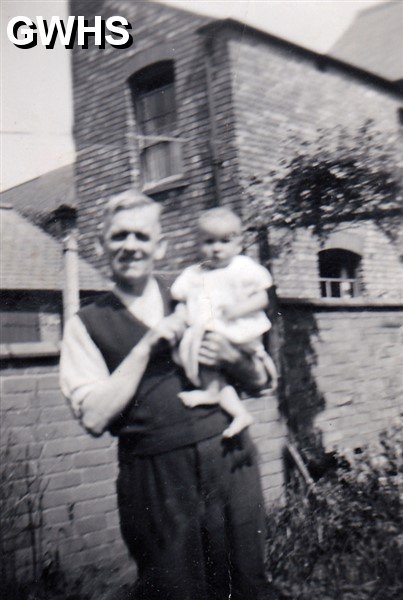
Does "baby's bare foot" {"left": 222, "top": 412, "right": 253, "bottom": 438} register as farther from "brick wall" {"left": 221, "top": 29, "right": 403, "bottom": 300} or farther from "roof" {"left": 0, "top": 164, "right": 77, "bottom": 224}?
"roof" {"left": 0, "top": 164, "right": 77, "bottom": 224}

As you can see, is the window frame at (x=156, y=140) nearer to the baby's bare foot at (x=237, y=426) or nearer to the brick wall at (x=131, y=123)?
the brick wall at (x=131, y=123)

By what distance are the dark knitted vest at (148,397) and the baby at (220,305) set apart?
1.9 inches

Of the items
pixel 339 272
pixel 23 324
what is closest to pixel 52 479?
pixel 339 272

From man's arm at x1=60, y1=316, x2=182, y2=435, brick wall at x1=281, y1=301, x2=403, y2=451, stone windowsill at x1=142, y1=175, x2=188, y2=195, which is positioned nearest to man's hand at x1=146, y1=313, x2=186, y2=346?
man's arm at x1=60, y1=316, x2=182, y2=435

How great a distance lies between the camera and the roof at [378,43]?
688 cm

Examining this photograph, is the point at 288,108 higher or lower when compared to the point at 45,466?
higher

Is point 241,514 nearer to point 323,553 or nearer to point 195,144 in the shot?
point 323,553

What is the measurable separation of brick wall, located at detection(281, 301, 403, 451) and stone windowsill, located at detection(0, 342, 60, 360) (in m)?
1.49

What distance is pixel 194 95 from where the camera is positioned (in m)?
5.34

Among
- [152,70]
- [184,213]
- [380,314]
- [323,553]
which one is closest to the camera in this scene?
[323,553]

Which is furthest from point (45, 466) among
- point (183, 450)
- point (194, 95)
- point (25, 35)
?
point (194, 95)

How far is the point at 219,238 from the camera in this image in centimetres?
203

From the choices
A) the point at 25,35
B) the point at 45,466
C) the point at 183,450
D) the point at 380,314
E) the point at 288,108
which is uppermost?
the point at 288,108

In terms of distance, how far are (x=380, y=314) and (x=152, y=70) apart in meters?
3.24
